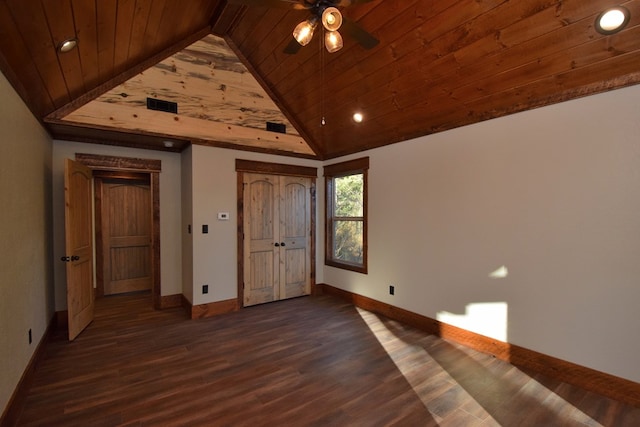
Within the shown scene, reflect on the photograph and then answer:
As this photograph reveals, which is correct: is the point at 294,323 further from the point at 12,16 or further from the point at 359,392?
the point at 12,16

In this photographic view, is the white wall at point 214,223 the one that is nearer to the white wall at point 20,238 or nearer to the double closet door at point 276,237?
the double closet door at point 276,237

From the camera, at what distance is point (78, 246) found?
11.5ft

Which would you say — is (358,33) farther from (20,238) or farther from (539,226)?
(20,238)

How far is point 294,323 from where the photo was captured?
12.6 feet

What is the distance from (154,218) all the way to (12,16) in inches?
116

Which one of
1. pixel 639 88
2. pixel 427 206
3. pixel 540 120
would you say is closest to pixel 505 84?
pixel 540 120

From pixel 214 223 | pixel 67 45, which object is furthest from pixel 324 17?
pixel 214 223

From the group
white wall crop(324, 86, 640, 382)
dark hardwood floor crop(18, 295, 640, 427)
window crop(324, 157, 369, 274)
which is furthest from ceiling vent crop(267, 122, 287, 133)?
dark hardwood floor crop(18, 295, 640, 427)

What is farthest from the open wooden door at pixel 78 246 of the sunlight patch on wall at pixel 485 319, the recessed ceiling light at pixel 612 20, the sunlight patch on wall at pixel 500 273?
the recessed ceiling light at pixel 612 20

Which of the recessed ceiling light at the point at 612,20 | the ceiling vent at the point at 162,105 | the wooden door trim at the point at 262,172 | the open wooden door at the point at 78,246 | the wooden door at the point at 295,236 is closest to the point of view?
the recessed ceiling light at the point at 612,20

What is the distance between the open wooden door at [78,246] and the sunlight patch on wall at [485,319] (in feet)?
14.2

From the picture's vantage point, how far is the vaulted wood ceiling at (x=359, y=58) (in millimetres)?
2080

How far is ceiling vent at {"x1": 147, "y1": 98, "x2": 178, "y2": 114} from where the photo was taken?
140 inches

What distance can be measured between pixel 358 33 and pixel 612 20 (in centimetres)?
168
